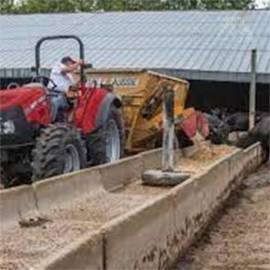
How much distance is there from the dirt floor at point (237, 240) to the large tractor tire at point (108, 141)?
5.95 feet

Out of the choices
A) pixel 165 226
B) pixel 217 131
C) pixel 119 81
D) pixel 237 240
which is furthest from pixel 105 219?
pixel 217 131

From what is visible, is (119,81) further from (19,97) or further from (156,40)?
(156,40)

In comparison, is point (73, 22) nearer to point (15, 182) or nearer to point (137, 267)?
point (15, 182)

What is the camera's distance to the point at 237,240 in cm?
809

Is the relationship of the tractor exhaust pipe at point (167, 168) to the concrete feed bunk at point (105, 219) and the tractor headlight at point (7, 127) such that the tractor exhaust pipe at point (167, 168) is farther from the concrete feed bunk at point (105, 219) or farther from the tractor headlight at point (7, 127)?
the tractor headlight at point (7, 127)

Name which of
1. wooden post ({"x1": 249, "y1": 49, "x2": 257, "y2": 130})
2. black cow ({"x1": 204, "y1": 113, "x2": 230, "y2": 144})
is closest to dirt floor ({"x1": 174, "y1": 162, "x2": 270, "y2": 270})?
black cow ({"x1": 204, "y1": 113, "x2": 230, "y2": 144})

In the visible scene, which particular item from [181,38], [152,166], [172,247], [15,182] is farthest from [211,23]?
[172,247]

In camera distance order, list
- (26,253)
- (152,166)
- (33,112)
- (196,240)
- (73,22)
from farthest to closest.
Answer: (73,22) → (152,166) → (33,112) → (196,240) → (26,253)

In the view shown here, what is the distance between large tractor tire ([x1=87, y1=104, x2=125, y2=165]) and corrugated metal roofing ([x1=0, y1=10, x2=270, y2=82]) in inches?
378

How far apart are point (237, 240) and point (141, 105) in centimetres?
579

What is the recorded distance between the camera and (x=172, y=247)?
275 inches

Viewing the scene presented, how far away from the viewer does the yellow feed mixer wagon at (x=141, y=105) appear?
13523 millimetres

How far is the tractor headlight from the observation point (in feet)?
29.3

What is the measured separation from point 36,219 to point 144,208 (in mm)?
1326
